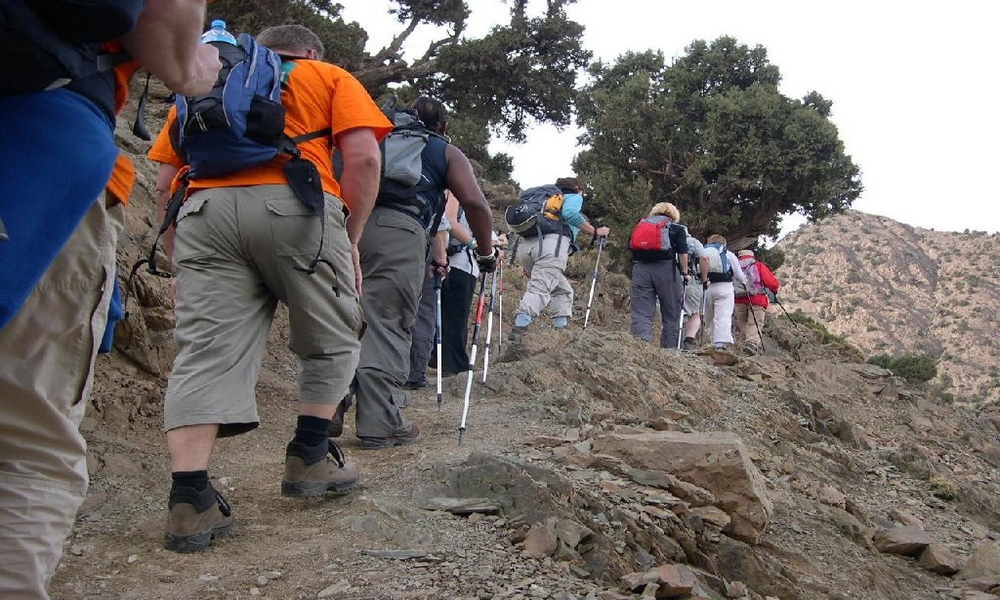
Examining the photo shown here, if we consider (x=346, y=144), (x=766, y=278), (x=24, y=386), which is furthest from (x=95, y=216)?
(x=766, y=278)

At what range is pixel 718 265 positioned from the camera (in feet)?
38.0

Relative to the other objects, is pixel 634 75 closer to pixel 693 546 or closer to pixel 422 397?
pixel 422 397

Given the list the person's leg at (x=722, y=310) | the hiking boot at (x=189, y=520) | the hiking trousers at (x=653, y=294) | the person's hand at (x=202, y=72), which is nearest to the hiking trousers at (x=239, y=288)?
the hiking boot at (x=189, y=520)

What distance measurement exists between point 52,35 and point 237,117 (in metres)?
→ 1.49

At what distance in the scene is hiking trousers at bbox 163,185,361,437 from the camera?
3.04 meters

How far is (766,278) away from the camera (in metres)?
12.9

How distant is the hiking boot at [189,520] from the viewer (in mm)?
2904

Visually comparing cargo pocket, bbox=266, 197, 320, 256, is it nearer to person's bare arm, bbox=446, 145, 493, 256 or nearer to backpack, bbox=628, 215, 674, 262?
person's bare arm, bbox=446, 145, 493, 256

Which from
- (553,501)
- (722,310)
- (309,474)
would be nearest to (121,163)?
(309,474)

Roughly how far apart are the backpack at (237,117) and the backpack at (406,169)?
1.28 m

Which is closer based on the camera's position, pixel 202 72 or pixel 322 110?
pixel 202 72

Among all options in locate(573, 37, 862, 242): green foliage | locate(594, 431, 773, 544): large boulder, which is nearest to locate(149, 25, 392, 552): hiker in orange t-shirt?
locate(594, 431, 773, 544): large boulder

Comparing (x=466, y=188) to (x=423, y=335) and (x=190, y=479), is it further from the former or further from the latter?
(x=423, y=335)

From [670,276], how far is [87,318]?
30.5 feet
